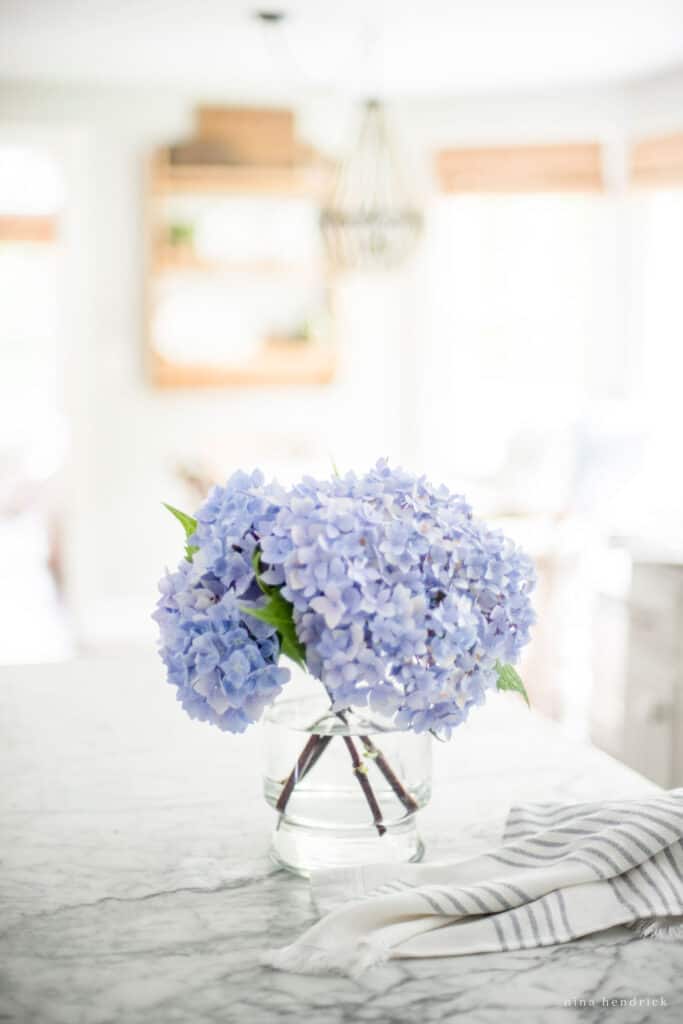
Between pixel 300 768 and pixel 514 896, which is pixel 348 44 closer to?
pixel 300 768

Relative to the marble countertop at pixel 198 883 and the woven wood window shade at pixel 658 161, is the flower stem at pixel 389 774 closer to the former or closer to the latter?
the marble countertop at pixel 198 883

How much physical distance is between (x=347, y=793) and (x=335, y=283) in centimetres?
477

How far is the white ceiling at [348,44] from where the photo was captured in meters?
4.00

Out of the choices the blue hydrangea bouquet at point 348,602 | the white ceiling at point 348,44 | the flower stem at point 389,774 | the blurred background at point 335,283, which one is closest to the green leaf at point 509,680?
the blue hydrangea bouquet at point 348,602

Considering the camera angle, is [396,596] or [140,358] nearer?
[396,596]

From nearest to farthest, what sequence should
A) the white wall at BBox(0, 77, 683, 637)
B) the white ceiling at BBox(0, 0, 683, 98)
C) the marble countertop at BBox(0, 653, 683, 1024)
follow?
1. the marble countertop at BBox(0, 653, 683, 1024)
2. the white ceiling at BBox(0, 0, 683, 98)
3. the white wall at BBox(0, 77, 683, 637)

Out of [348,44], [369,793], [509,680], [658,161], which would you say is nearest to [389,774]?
[369,793]

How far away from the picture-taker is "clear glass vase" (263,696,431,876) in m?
1.13

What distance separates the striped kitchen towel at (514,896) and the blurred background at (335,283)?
12.4 ft

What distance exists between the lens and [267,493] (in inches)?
43.4

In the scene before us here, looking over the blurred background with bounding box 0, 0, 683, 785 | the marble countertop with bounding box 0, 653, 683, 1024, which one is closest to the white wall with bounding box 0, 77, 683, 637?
the blurred background with bounding box 0, 0, 683, 785

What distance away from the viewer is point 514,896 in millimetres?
1019

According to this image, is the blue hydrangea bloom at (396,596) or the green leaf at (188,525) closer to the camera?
the blue hydrangea bloom at (396,596)

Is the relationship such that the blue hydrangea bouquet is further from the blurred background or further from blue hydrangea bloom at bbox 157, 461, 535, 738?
the blurred background
